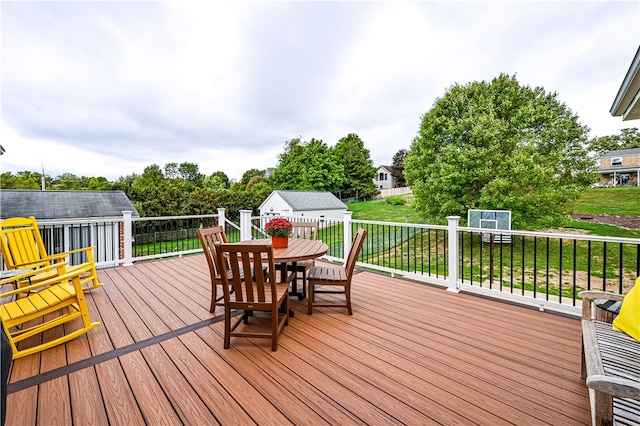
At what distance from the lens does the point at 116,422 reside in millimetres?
1563

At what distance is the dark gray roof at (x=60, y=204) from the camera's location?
1013cm

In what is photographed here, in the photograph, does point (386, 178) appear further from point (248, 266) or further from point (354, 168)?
point (248, 266)

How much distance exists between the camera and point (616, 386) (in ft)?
3.44

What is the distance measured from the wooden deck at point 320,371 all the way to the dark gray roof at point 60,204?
10.1 meters

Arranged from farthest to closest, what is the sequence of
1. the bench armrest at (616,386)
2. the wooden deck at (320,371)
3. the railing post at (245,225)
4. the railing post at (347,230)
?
the railing post at (245,225), the railing post at (347,230), the wooden deck at (320,371), the bench armrest at (616,386)

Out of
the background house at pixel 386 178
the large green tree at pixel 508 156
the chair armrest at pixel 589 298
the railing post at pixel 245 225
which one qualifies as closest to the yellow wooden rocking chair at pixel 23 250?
the railing post at pixel 245 225

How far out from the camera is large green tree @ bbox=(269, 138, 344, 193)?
28.1 m

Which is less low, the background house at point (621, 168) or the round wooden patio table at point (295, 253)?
the background house at point (621, 168)

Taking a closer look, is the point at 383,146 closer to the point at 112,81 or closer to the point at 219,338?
the point at 112,81

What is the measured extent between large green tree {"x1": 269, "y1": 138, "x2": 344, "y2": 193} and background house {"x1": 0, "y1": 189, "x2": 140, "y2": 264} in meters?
17.2

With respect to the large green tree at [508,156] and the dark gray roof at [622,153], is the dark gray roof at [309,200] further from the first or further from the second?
the dark gray roof at [622,153]

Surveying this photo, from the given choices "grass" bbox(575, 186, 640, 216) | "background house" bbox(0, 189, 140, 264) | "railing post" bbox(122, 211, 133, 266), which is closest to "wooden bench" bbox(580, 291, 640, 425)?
"railing post" bbox(122, 211, 133, 266)

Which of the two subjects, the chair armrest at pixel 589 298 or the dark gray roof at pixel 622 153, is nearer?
the chair armrest at pixel 589 298

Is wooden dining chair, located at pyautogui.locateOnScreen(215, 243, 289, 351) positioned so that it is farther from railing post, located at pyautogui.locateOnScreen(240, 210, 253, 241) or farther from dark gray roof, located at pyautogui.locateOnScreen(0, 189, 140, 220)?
dark gray roof, located at pyautogui.locateOnScreen(0, 189, 140, 220)
